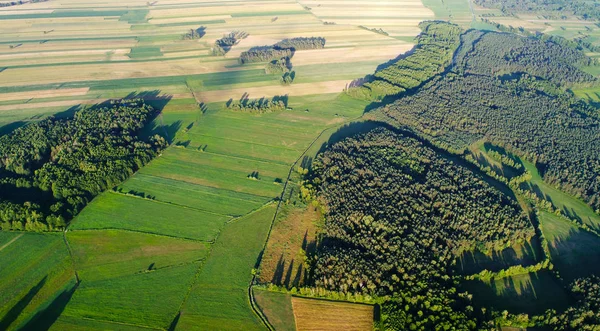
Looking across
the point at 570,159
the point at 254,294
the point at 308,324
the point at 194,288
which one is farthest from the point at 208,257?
the point at 570,159

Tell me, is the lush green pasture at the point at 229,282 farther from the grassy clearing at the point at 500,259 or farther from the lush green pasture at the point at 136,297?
the grassy clearing at the point at 500,259

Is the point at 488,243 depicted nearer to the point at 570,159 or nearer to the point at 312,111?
the point at 570,159

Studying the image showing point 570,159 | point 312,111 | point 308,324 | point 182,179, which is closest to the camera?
point 308,324

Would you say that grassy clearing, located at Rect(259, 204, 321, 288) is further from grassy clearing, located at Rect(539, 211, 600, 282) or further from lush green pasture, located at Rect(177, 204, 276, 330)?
grassy clearing, located at Rect(539, 211, 600, 282)

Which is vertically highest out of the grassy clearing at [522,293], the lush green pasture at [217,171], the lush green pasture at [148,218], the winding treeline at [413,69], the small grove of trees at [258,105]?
the winding treeline at [413,69]

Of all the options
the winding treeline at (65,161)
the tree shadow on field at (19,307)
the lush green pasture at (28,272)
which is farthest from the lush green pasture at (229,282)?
the winding treeline at (65,161)

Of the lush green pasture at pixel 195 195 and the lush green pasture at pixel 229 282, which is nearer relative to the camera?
the lush green pasture at pixel 229 282

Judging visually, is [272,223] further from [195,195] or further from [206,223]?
[195,195]
